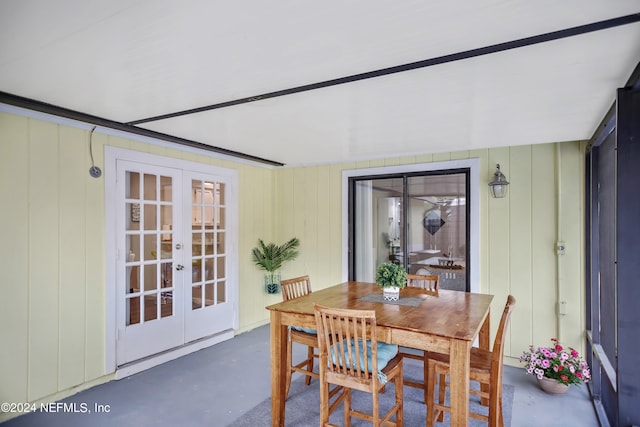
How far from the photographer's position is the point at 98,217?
10.8 feet

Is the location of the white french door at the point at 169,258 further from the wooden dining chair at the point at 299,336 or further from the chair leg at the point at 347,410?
the chair leg at the point at 347,410

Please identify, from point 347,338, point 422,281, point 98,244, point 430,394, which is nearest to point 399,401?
point 430,394

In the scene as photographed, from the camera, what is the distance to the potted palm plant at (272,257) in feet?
16.7

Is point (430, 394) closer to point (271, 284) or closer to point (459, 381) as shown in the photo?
point (459, 381)

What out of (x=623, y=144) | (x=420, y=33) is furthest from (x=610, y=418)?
(x=420, y=33)

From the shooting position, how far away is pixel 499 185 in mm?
3818

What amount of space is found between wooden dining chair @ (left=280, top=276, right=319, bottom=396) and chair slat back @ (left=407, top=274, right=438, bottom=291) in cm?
111

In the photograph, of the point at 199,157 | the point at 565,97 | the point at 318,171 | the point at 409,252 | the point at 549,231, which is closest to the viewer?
the point at 565,97

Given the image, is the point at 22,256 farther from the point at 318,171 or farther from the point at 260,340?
the point at 318,171

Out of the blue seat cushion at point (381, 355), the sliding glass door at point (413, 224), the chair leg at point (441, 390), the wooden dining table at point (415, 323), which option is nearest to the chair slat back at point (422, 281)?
the wooden dining table at point (415, 323)

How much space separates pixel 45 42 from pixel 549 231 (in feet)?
14.1

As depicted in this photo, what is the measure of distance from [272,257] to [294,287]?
71.5 inches

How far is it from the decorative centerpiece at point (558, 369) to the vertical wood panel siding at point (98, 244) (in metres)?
0.47

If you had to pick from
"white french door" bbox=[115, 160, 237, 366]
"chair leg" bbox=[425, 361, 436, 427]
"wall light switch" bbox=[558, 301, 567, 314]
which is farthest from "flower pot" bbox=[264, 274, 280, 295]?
"wall light switch" bbox=[558, 301, 567, 314]
